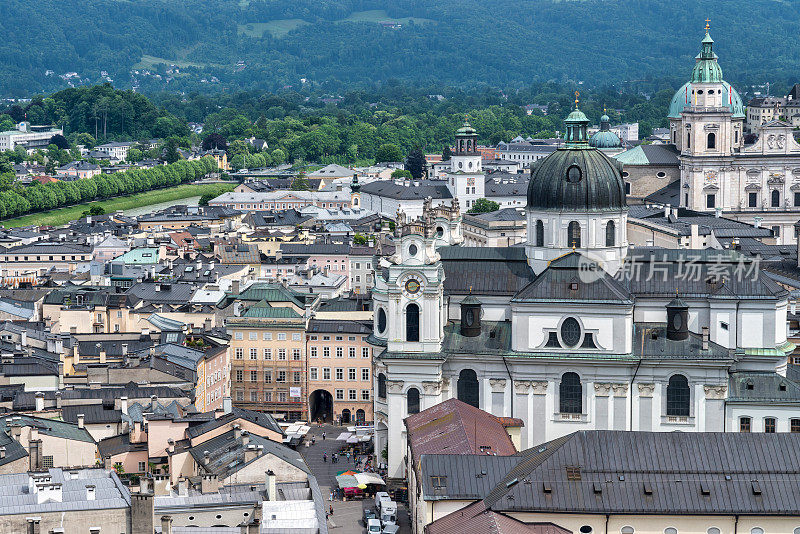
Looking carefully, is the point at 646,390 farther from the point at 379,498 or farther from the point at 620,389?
the point at 379,498

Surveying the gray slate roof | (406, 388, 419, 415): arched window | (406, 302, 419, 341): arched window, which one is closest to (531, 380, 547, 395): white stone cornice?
(406, 388, 419, 415): arched window

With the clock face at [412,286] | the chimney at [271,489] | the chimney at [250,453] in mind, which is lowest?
the chimney at [271,489]

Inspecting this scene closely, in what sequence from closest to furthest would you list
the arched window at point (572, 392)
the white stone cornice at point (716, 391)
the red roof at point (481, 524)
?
the red roof at point (481, 524), the white stone cornice at point (716, 391), the arched window at point (572, 392)

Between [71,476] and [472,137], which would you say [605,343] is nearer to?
[71,476]

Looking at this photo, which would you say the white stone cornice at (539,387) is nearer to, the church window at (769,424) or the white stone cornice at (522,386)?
the white stone cornice at (522,386)

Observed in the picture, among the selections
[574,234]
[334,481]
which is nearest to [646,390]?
[574,234]

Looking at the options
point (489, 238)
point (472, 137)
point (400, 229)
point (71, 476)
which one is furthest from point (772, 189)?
point (71, 476)

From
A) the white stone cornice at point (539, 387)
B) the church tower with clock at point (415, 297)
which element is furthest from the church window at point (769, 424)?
the church tower with clock at point (415, 297)

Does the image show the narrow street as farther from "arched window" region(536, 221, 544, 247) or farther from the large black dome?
the large black dome
